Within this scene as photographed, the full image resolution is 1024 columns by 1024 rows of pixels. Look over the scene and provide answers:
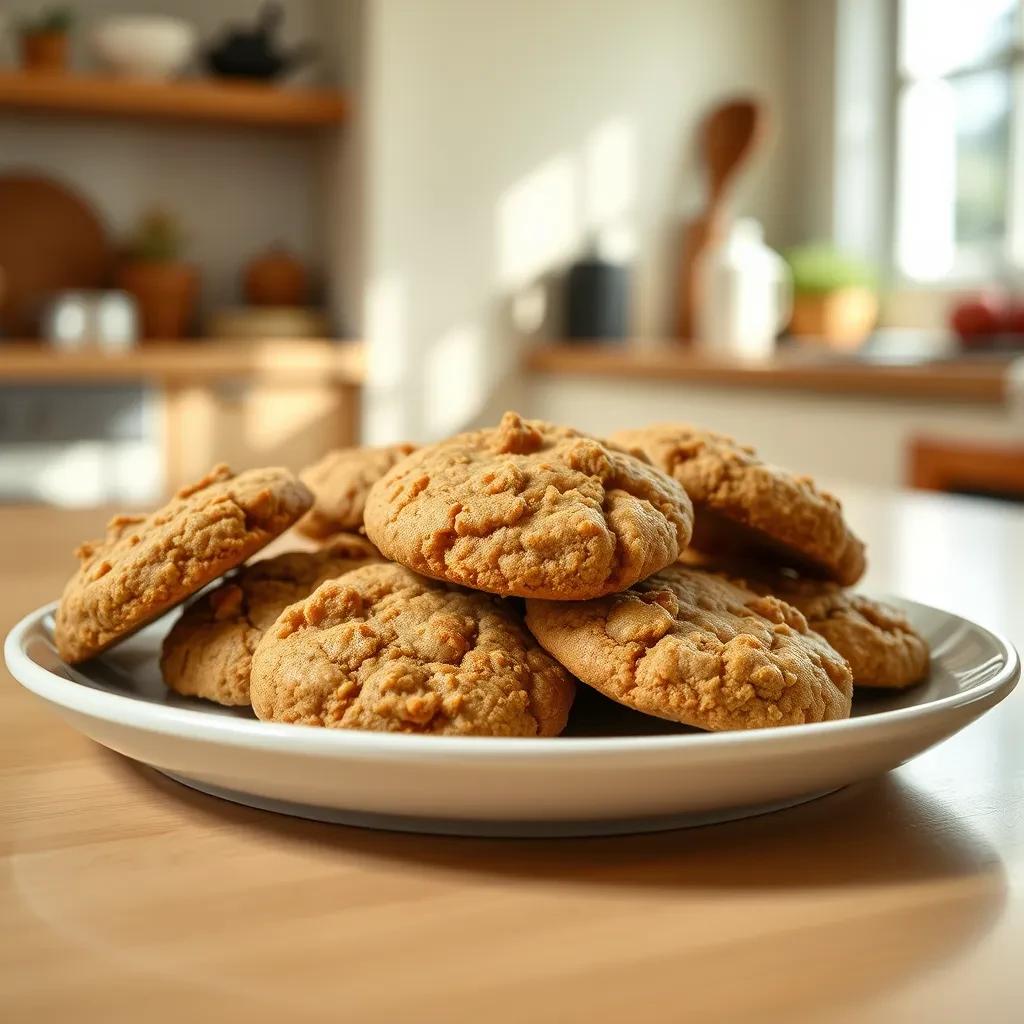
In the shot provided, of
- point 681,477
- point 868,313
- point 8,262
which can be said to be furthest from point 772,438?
point 681,477

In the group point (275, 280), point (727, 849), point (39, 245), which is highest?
point (39, 245)

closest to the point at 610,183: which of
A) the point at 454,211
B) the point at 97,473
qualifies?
the point at 454,211

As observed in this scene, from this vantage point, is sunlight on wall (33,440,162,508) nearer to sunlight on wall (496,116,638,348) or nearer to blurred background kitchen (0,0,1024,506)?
blurred background kitchen (0,0,1024,506)

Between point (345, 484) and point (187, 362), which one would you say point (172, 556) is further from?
point (187, 362)

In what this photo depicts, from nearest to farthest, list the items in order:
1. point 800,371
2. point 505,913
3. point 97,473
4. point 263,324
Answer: point 505,913 → point 800,371 → point 97,473 → point 263,324

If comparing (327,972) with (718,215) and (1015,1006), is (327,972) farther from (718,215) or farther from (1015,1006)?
(718,215)

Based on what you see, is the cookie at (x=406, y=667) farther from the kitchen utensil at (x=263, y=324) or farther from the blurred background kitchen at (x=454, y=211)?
the kitchen utensil at (x=263, y=324)
